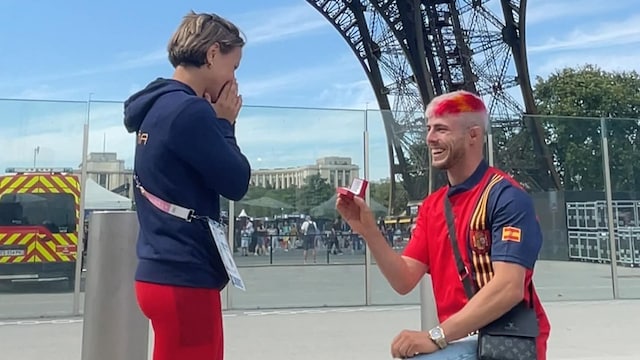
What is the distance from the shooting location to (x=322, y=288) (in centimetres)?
863

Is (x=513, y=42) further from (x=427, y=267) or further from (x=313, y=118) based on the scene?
(x=427, y=267)

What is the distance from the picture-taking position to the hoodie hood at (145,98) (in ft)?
5.44

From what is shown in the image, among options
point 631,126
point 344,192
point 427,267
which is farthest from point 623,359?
point 631,126

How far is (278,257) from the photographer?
8523 mm

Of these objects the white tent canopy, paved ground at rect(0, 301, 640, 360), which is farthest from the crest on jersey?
the white tent canopy

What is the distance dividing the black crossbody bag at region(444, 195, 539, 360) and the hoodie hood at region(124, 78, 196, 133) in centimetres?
95

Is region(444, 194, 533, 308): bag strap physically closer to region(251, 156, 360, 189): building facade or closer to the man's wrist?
the man's wrist

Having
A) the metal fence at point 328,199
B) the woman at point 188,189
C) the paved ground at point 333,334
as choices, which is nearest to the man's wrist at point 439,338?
the woman at point 188,189

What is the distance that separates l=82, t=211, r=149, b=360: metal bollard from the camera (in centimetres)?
296

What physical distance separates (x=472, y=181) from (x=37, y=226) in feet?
24.5

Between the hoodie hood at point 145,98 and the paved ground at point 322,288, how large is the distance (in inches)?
238

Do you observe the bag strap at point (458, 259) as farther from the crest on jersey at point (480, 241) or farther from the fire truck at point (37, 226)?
the fire truck at point (37, 226)

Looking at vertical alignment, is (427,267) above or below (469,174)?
below

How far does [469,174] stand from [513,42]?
24232 mm
